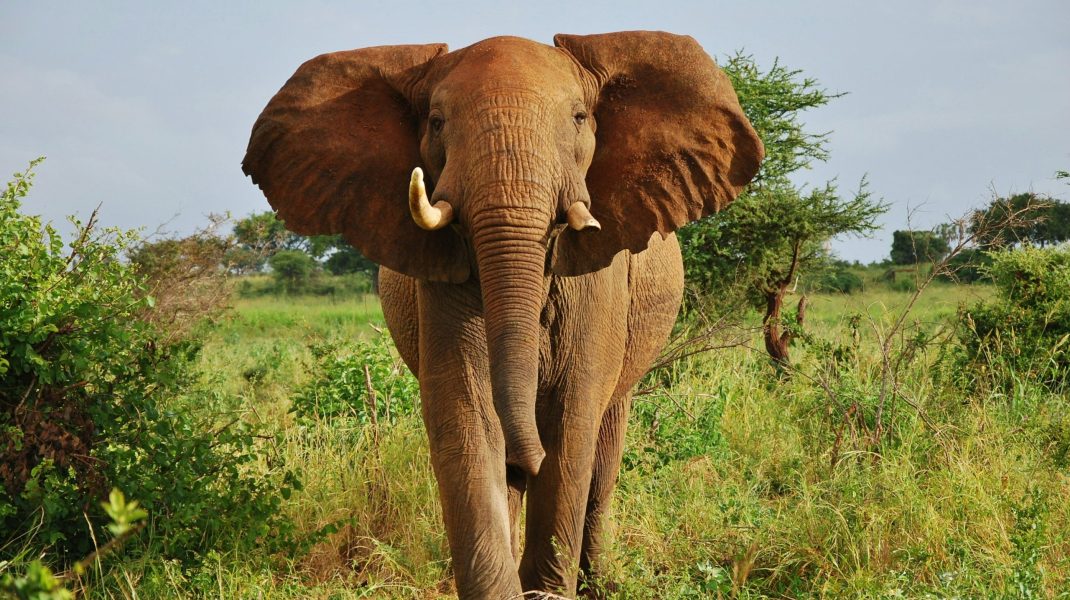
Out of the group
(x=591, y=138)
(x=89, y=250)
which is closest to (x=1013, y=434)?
(x=591, y=138)

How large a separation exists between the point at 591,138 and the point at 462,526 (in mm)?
1548

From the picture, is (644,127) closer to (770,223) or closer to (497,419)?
(497,419)

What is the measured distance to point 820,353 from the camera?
27.9 feet

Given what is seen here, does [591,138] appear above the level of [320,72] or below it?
below

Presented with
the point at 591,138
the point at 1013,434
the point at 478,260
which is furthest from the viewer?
the point at 1013,434

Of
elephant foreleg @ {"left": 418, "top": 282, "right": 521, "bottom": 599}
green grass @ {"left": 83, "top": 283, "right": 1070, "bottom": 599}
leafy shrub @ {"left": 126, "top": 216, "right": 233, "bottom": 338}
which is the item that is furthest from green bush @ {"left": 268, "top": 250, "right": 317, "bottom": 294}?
elephant foreleg @ {"left": 418, "top": 282, "right": 521, "bottom": 599}

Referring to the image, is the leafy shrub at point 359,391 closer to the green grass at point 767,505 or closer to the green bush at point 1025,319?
the green grass at point 767,505

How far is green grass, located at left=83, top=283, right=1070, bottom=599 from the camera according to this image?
511 cm

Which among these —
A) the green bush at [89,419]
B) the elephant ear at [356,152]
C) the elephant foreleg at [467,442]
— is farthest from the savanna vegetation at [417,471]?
the elephant ear at [356,152]

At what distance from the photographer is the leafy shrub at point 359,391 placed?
778 cm

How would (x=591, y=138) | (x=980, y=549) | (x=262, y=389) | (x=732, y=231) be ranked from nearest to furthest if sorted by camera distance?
(x=591, y=138) < (x=980, y=549) < (x=262, y=389) < (x=732, y=231)

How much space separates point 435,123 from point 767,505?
3.41 m

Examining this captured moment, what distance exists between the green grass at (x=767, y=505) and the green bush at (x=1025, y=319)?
373 mm

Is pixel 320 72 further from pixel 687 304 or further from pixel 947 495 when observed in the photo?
pixel 687 304
